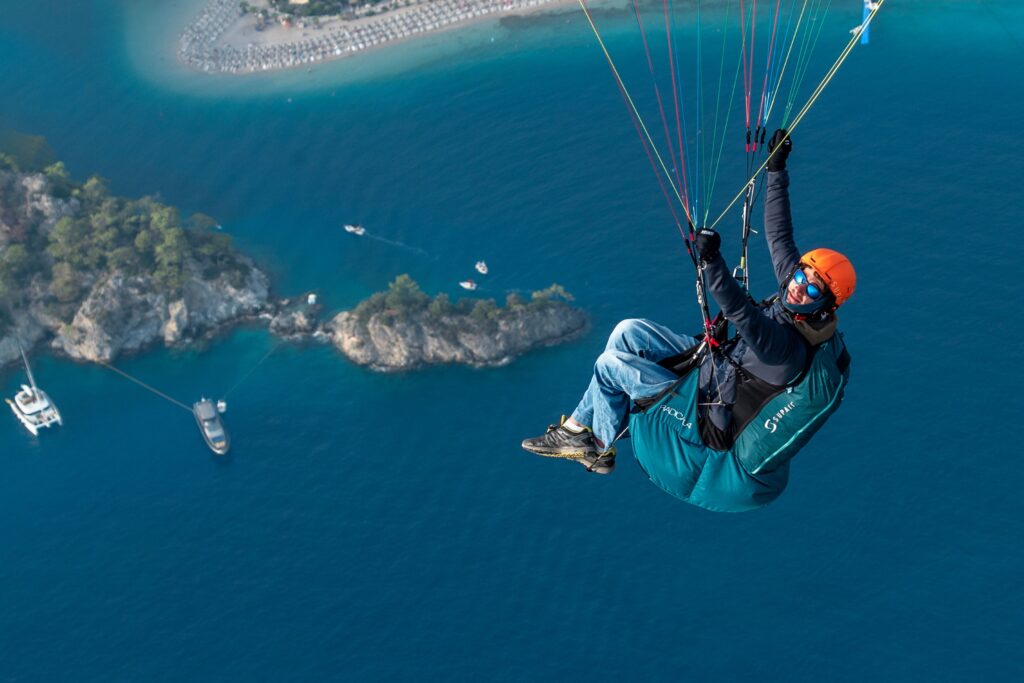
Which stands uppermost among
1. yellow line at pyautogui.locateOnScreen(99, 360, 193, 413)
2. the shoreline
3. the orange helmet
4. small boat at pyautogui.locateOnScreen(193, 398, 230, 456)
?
the shoreline

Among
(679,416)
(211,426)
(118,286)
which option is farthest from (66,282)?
(679,416)

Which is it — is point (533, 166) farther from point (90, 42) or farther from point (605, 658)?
point (90, 42)

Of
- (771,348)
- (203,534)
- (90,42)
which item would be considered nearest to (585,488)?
(203,534)

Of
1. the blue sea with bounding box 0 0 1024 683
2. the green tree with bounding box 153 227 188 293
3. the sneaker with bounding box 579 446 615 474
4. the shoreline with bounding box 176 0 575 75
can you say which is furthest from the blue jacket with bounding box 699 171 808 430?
the shoreline with bounding box 176 0 575 75

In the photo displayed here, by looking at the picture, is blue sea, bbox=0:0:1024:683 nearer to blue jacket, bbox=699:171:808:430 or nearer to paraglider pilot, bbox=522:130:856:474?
paraglider pilot, bbox=522:130:856:474

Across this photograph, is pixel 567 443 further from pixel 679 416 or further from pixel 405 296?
pixel 405 296
